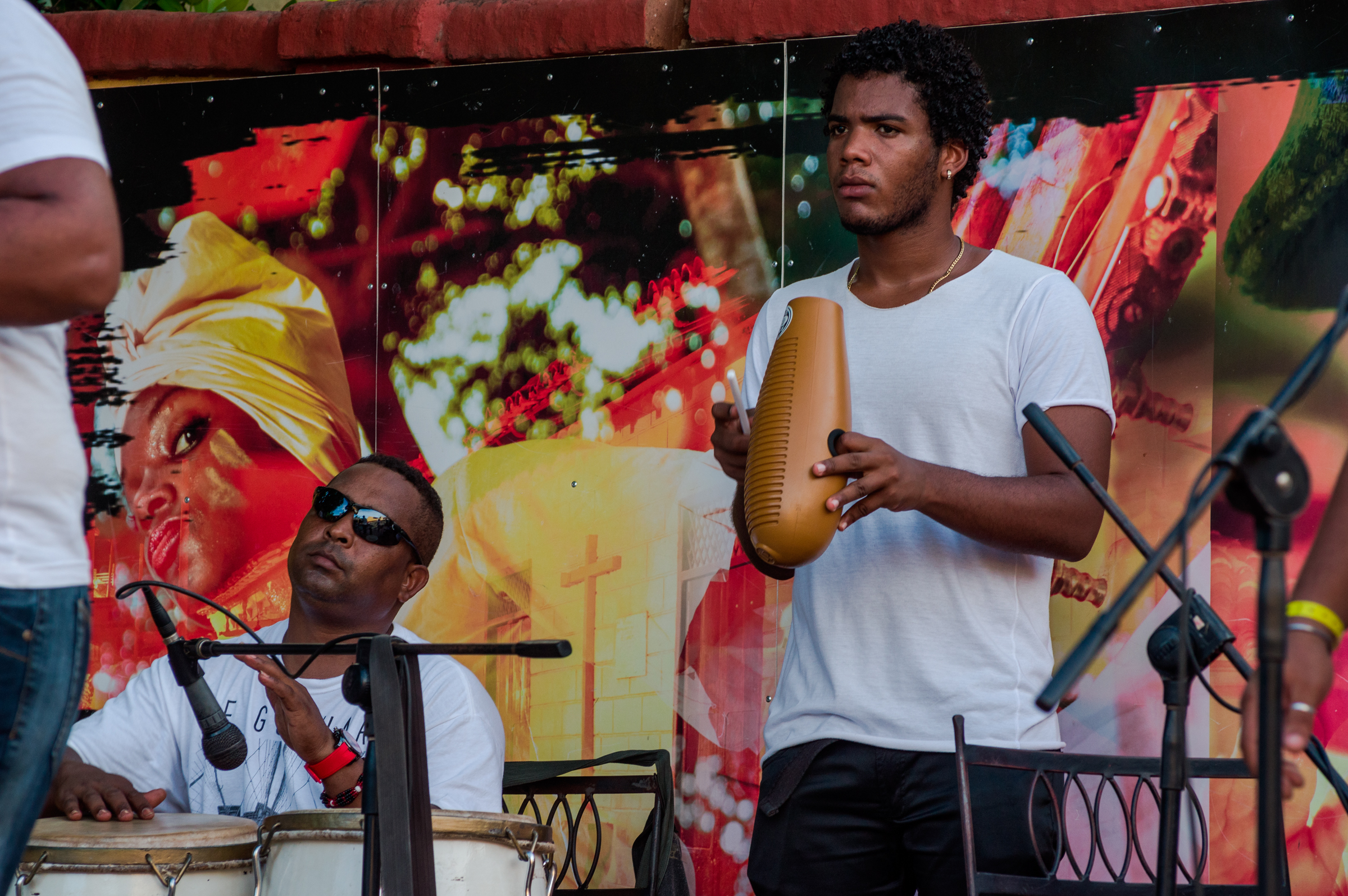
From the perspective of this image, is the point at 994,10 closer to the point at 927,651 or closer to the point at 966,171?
the point at 966,171

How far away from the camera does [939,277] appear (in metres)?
2.49

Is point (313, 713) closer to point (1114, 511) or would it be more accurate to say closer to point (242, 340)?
point (1114, 511)

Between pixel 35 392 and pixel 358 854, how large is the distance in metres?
1.04

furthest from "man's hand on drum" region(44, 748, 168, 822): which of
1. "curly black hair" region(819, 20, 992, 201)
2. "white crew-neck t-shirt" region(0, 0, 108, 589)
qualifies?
"curly black hair" region(819, 20, 992, 201)

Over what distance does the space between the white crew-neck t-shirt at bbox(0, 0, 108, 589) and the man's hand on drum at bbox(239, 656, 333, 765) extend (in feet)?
3.06

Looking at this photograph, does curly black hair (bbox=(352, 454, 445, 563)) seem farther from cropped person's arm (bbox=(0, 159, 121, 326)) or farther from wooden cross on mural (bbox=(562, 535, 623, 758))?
cropped person's arm (bbox=(0, 159, 121, 326))

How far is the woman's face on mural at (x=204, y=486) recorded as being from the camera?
3.77 metres

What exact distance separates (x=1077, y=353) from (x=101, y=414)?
271 cm

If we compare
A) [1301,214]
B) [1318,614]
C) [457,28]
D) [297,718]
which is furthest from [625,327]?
[1318,614]

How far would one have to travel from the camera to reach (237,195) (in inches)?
152

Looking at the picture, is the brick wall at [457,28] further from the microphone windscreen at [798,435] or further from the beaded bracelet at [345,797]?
the beaded bracelet at [345,797]

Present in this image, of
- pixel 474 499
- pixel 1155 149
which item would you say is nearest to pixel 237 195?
pixel 474 499

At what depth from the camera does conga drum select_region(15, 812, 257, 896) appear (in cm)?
212

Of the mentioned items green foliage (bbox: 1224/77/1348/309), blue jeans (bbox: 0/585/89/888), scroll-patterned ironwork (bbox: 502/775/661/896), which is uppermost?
green foliage (bbox: 1224/77/1348/309)
